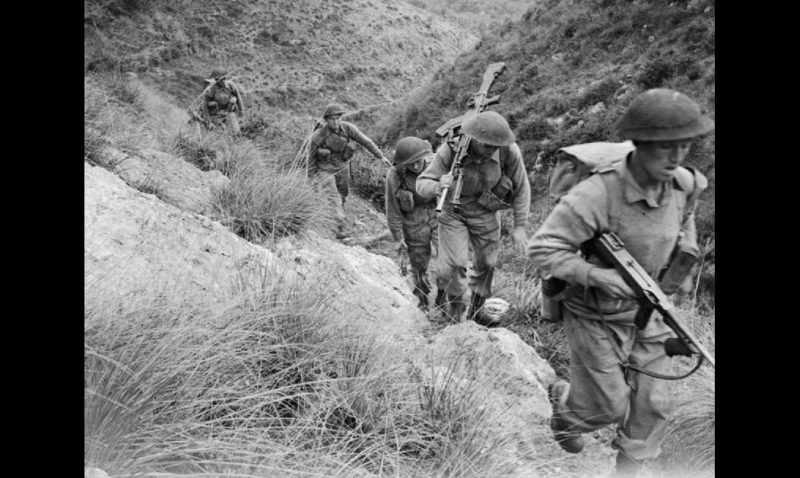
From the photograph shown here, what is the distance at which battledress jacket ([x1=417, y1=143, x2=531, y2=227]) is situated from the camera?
15.5ft

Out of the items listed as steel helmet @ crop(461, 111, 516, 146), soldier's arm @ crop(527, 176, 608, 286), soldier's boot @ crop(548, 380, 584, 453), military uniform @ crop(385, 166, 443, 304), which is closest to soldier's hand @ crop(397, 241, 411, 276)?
military uniform @ crop(385, 166, 443, 304)

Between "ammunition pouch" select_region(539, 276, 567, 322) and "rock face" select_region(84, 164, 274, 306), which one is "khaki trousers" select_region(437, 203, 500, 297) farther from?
"ammunition pouch" select_region(539, 276, 567, 322)

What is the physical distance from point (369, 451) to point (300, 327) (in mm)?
860

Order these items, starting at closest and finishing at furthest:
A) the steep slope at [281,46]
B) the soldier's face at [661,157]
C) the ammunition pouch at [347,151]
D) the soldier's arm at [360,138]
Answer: the soldier's face at [661,157] → the soldier's arm at [360,138] → the ammunition pouch at [347,151] → the steep slope at [281,46]

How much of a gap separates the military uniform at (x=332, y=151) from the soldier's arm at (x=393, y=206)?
218 cm

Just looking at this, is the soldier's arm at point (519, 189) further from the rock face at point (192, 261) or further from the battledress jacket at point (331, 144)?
the battledress jacket at point (331, 144)

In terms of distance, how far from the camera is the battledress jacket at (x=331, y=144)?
802 cm

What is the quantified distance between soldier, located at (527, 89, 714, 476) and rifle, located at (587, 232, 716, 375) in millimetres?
42

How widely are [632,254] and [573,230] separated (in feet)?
1.00

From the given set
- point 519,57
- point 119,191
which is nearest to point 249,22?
point 519,57

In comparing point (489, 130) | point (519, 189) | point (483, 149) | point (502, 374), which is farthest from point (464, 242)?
point (502, 374)

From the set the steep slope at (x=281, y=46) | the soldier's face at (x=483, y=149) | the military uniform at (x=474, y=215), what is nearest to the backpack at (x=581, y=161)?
the soldier's face at (x=483, y=149)

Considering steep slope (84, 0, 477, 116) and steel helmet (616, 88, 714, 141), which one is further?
steep slope (84, 0, 477, 116)
